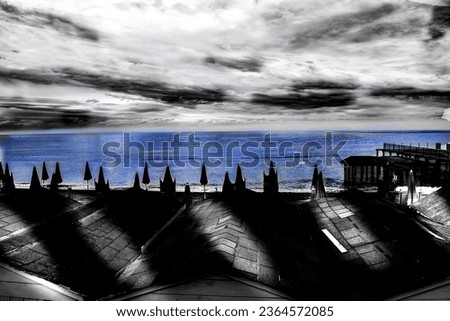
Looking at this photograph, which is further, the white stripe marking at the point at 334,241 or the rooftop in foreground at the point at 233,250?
the white stripe marking at the point at 334,241

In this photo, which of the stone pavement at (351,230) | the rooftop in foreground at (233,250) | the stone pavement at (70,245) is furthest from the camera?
the stone pavement at (351,230)

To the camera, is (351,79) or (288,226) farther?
(288,226)

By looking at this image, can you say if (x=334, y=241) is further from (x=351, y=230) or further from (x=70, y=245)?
(x=70, y=245)

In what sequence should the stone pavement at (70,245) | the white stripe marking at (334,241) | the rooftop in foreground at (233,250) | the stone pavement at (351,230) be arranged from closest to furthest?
the rooftop in foreground at (233,250) < the stone pavement at (70,245) < the stone pavement at (351,230) < the white stripe marking at (334,241)

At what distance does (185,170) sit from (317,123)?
66.7 ft

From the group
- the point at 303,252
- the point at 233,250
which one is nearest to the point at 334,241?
the point at 303,252

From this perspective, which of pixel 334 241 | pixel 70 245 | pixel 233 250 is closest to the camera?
pixel 233 250

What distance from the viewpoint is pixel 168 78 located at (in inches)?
245

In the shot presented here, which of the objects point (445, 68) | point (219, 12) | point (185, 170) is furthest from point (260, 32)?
point (185, 170)

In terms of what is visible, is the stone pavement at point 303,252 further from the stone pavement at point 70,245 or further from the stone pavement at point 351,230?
the stone pavement at point 70,245

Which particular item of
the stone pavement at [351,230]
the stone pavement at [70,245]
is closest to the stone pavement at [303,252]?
the stone pavement at [351,230]

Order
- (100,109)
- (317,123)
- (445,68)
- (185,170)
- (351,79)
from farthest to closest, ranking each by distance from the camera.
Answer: (185,170) → (317,123) → (100,109) → (351,79) → (445,68)

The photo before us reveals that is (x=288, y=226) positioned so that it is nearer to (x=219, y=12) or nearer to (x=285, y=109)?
(x=285, y=109)
